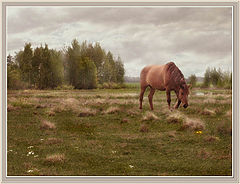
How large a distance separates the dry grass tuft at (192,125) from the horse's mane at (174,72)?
1234 mm

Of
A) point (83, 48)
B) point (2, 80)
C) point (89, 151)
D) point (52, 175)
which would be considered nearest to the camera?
point (52, 175)

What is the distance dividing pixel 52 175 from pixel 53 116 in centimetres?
188

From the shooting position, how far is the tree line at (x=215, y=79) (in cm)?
736

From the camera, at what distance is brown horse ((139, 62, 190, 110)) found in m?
7.73

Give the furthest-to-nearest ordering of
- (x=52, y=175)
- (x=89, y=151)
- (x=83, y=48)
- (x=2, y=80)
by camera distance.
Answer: (x=83, y=48) → (x=2, y=80) → (x=89, y=151) → (x=52, y=175)

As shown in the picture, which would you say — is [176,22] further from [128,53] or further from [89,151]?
[89,151]

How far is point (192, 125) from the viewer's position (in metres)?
7.32

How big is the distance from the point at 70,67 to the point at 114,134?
2391 mm

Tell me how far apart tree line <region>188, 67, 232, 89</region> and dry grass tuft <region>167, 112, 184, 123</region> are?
1003 mm

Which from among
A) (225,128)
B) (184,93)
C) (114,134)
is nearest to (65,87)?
(114,134)

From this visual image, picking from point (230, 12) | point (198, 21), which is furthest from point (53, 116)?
point (230, 12)

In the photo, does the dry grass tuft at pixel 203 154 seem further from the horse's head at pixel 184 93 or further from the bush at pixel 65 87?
the bush at pixel 65 87

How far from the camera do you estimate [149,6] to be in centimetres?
742

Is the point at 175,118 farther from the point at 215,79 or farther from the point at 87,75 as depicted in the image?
the point at 87,75
